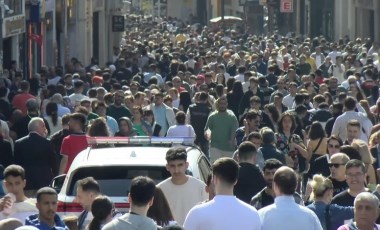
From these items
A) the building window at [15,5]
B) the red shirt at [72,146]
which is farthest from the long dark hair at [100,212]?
the building window at [15,5]

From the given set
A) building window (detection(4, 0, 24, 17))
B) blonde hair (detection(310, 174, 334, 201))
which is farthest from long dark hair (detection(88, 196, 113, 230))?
Result: building window (detection(4, 0, 24, 17))

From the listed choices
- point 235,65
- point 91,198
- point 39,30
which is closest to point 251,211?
point 91,198

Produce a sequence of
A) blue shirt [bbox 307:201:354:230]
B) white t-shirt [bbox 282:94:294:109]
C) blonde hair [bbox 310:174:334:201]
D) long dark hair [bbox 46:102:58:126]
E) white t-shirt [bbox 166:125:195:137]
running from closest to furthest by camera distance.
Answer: blue shirt [bbox 307:201:354:230] → blonde hair [bbox 310:174:334:201] → long dark hair [bbox 46:102:58:126] → white t-shirt [bbox 166:125:195:137] → white t-shirt [bbox 282:94:294:109]

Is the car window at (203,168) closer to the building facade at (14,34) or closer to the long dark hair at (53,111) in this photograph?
the long dark hair at (53,111)

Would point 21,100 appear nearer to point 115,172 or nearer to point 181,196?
point 115,172

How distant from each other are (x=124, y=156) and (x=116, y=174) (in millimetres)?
307

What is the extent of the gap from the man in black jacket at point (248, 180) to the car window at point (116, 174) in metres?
0.81

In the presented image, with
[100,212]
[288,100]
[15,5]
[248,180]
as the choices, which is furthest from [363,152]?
[15,5]

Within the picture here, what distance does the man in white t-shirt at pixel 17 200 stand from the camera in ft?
36.5

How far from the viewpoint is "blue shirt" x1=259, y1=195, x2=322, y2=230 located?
957 cm

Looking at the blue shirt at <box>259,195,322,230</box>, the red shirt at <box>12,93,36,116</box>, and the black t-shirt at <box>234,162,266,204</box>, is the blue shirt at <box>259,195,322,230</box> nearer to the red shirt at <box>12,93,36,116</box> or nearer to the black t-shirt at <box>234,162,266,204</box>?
the black t-shirt at <box>234,162,266,204</box>

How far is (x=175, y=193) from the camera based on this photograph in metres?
12.0

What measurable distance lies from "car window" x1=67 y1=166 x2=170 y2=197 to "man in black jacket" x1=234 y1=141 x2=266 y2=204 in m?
0.81

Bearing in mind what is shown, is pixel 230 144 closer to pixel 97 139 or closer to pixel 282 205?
pixel 97 139
